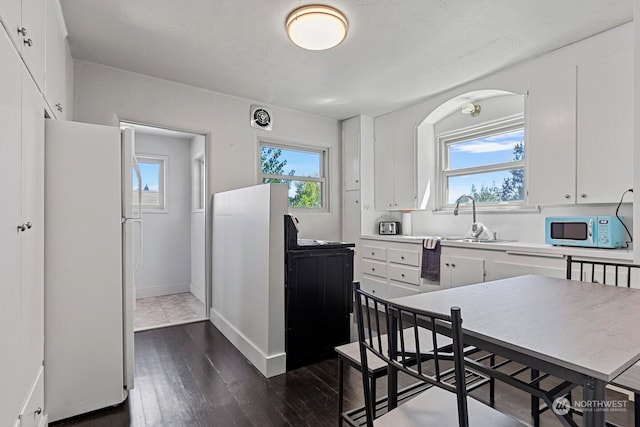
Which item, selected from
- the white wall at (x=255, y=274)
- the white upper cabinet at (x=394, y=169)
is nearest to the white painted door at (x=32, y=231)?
the white wall at (x=255, y=274)

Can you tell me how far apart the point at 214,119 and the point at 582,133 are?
3.54 metres

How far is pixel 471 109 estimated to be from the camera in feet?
12.1

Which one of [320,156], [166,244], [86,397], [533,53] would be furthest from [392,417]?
[166,244]

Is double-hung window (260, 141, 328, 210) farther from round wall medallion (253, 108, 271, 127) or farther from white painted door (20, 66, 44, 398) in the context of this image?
white painted door (20, 66, 44, 398)

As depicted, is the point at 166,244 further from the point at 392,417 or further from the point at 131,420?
the point at 392,417

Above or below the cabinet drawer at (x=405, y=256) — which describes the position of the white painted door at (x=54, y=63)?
above

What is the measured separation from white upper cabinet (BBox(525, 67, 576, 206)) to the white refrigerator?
325 centimetres

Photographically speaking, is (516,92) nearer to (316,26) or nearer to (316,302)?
(316,26)

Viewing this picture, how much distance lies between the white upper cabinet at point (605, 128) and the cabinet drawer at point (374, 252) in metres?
2.06

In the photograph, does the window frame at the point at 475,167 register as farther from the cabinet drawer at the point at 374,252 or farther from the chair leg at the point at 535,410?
the chair leg at the point at 535,410

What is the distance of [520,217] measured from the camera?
337 cm

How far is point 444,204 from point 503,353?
3410mm

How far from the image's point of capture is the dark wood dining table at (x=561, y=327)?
34.5 inches

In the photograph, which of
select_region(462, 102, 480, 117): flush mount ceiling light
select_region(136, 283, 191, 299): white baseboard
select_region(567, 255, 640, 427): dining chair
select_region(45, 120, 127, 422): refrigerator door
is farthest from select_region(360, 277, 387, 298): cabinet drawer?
select_region(45, 120, 127, 422): refrigerator door
